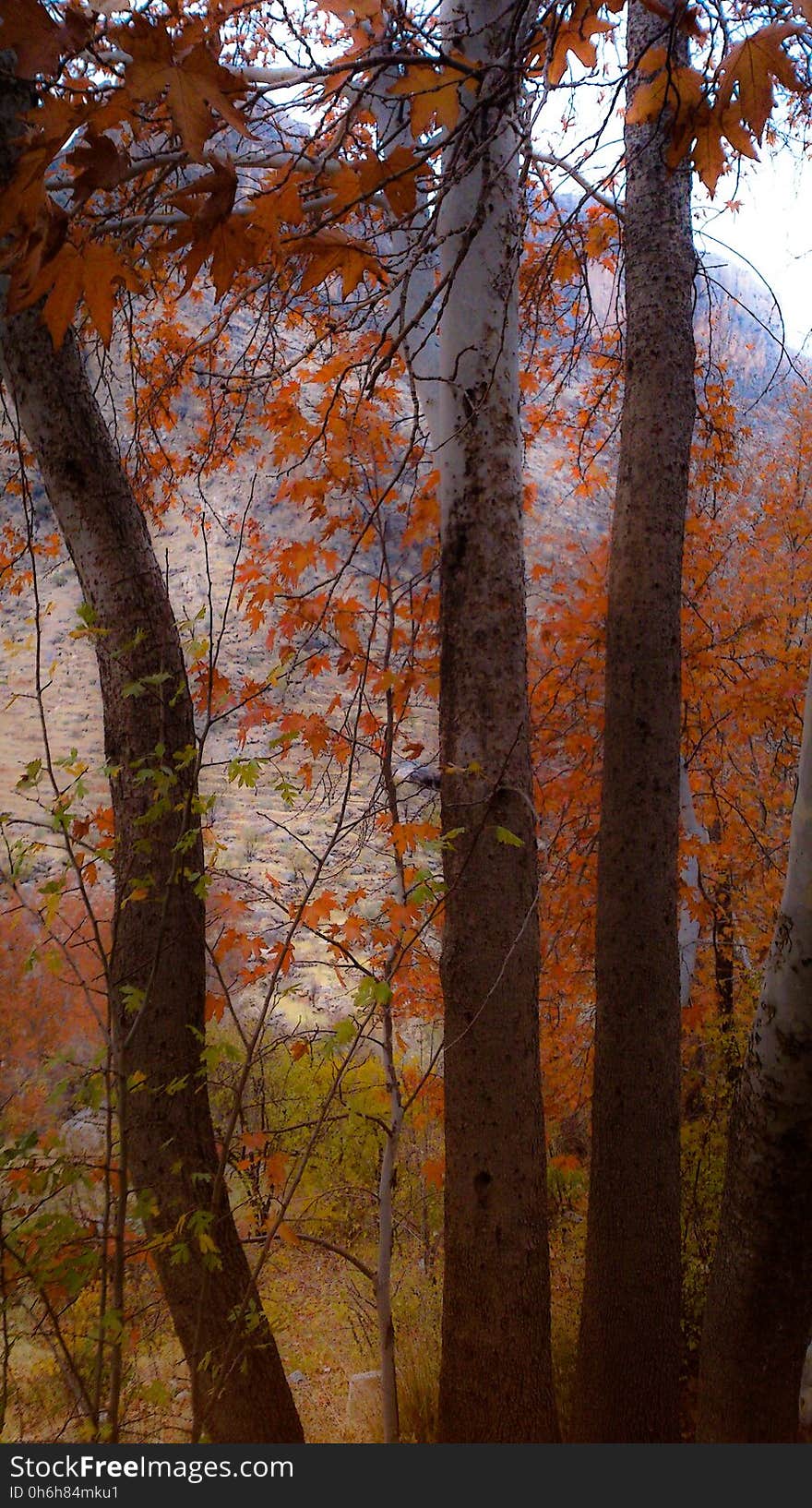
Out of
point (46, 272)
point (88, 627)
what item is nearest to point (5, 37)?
point (46, 272)

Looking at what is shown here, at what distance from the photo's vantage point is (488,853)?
203 cm

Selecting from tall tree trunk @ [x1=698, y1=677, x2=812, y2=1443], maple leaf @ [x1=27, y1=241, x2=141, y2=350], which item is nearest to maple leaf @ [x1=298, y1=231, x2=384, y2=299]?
maple leaf @ [x1=27, y1=241, x2=141, y2=350]

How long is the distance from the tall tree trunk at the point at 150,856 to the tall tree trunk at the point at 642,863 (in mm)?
1019

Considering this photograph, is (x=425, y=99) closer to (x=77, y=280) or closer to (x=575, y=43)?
(x=575, y=43)

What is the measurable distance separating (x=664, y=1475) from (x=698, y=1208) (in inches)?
133

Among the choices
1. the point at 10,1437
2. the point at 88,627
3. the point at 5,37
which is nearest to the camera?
the point at 5,37

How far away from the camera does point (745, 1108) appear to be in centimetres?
162

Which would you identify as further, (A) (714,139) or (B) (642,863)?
(B) (642,863)

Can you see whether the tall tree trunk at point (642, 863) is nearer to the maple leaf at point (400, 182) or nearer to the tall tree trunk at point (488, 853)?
the tall tree trunk at point (488, 853)

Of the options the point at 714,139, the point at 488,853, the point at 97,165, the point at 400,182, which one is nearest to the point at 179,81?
the point at 97,165

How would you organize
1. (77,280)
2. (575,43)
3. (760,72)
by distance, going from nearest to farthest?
(77,280) → (760,72) → (575,43)

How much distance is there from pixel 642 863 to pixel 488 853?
83 cm

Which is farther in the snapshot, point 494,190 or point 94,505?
point 94,505

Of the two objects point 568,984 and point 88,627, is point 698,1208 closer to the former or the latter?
point 568,984
